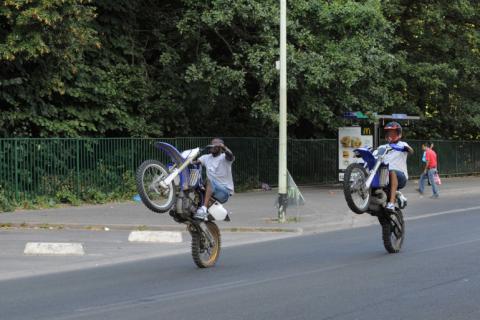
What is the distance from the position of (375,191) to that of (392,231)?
780 millimetres

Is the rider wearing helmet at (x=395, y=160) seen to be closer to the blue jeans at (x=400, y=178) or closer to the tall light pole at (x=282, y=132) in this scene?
the blue jeans at (x=400, y=178)

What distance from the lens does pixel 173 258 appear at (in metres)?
11.9

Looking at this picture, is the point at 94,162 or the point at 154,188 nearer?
the point at 154,188

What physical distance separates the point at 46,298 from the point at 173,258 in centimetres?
361

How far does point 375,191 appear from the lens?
11.5 metres

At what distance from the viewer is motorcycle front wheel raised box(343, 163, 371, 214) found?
10.8 m

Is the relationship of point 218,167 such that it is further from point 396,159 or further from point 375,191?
point 396,159

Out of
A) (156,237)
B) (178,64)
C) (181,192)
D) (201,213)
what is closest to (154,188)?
(181,192)

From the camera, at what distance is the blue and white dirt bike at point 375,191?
432 inches

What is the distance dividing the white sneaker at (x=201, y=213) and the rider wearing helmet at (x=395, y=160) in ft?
10.0

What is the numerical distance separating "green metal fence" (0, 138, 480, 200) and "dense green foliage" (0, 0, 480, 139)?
77cm

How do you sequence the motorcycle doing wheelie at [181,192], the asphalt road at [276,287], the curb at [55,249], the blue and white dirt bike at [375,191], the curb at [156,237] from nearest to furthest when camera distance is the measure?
the asphalt road at [276,287]
the motorcycle doing wheelie at [181,192]
the blue and white dirt bike at [375,191]
the curb at [55,249]
the curb at [156,237]

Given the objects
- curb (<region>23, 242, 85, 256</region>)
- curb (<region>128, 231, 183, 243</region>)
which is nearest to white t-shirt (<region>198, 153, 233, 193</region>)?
curb (<region>23, 242, 85, 256</region>)

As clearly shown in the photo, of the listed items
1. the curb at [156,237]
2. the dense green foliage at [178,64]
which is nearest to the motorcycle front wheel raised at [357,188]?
the curb at [156,237]
